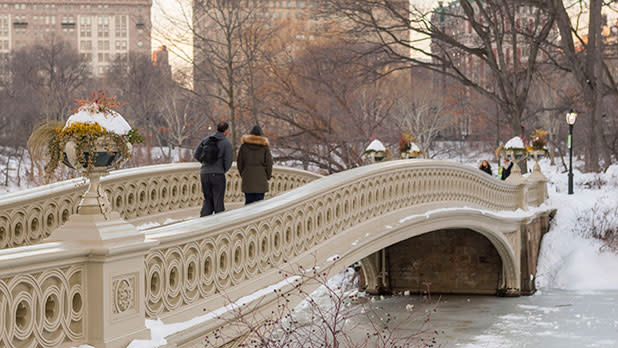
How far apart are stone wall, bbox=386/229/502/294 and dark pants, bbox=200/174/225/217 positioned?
9.94 meters

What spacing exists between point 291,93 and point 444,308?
1159 cm

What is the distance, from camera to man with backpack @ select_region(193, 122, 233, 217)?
36.9 ft

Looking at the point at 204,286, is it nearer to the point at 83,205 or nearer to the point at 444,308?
the point at 83,205

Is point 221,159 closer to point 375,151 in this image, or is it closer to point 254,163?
point 254,163

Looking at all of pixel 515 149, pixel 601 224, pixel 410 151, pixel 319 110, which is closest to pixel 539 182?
pixel 515 149

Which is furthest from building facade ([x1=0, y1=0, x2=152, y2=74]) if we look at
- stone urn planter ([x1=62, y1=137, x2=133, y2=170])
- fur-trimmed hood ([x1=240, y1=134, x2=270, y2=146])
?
stone urn planter ([x1=62, y1=137, x2=133, y2=170])

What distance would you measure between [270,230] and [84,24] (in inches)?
5533

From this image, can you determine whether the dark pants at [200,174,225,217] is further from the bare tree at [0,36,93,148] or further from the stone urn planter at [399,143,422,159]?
the bare tree at [0,36,93,148]

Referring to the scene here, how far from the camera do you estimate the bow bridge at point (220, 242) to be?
5301mm

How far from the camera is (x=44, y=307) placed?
16.9 feet

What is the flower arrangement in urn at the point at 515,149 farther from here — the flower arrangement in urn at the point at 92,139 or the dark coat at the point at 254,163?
the flower arrangement in urn at the point at 92,139

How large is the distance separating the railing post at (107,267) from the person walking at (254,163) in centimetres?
543

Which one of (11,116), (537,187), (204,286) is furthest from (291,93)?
(11,116)

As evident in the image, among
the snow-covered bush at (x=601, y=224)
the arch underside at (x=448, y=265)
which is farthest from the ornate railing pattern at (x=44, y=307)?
the snow-covered bush at (x=601, y=224)
